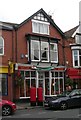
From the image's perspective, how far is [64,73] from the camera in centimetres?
2808

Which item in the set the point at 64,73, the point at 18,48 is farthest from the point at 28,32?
the point at 64,73

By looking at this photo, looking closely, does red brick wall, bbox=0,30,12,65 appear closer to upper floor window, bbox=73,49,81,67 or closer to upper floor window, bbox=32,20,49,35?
upper floor window, bbox=32,20,49,35

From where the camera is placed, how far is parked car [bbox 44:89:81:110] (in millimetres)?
19456

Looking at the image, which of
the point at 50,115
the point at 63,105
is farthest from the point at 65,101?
the point at 50,115

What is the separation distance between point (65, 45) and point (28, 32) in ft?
16.5

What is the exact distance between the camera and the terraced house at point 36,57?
956 inches

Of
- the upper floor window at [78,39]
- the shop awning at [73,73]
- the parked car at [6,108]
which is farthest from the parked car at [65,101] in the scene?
the upper floor window at [78,39]

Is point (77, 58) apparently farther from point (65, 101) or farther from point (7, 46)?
point (65, 101)

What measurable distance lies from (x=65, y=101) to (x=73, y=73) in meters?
8.92

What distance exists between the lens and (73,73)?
93.1 ft

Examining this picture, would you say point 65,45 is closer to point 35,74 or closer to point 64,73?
point 64,73

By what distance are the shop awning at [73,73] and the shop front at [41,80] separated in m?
0.58

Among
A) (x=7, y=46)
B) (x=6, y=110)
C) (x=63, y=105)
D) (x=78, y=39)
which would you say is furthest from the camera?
(x=78, y=39)

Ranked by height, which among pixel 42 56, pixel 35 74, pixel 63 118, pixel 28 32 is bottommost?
pixel 63 118
